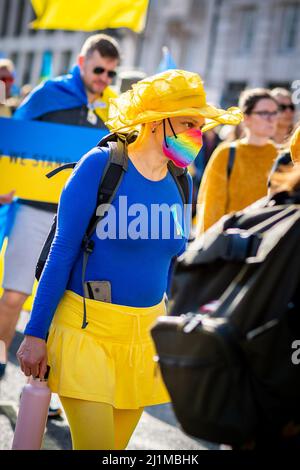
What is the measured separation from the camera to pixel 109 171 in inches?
145

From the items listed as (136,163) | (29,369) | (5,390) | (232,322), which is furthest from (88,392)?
(5,390)

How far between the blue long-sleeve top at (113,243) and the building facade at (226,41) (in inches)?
1227

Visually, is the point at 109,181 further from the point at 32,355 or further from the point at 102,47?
the point at 102,47

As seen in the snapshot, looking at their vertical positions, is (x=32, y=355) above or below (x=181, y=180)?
below

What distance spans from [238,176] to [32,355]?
2997 mm

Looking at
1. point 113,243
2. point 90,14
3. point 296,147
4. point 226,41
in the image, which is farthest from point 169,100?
point 226,41

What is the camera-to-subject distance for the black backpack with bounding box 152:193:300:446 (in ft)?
7.72

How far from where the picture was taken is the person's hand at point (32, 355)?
139 inches

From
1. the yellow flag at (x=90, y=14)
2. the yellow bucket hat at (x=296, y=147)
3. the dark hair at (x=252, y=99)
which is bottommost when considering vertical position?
the yellow bucket hat at (x=296, y=147)

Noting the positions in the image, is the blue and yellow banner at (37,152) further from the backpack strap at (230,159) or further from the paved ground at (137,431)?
the paved ground at (137,431)

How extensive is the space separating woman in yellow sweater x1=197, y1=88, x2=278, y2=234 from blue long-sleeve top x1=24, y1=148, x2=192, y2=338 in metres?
2.25

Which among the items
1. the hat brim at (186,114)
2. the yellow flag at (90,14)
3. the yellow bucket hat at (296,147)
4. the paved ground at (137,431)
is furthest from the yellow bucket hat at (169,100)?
the yellow flag at (90,14)

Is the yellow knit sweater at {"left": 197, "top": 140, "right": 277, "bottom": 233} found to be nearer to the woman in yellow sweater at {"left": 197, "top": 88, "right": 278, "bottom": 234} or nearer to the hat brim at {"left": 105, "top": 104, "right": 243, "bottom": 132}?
the woman in yellow sweater at {"left": 197, "top": 88, "right": 278, "bottom": 234}

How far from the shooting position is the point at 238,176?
6.23m
